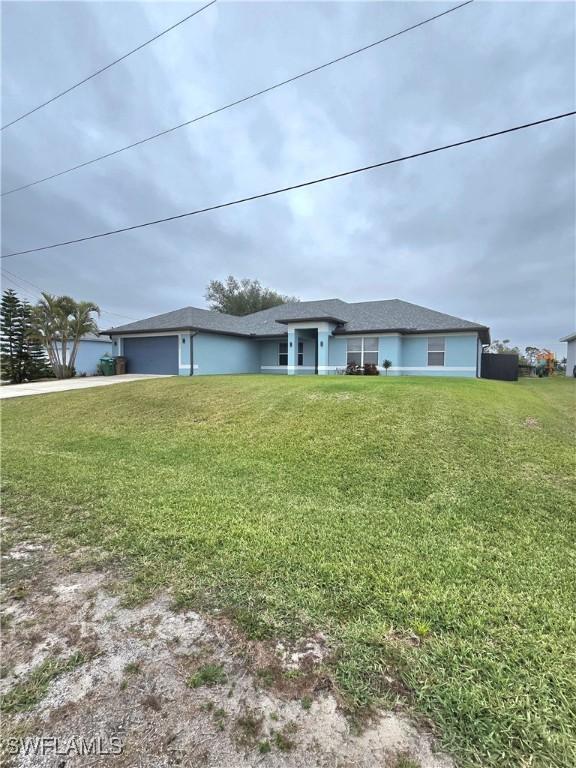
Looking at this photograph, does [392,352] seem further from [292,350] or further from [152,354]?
[152,354]

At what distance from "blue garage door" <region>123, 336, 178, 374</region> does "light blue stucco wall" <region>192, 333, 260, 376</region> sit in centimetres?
129

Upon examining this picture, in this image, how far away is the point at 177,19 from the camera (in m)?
7.24

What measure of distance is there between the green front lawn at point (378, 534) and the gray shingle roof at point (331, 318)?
11.4m

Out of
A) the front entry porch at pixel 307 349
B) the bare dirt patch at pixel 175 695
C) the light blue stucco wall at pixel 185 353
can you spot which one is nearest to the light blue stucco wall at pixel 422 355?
the front entry porch at pixel 307 349

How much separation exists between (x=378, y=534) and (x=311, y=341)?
19.2 metres

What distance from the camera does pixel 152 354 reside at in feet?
71.1

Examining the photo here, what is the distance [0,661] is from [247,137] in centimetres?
1292

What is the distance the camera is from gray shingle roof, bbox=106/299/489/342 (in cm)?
1905

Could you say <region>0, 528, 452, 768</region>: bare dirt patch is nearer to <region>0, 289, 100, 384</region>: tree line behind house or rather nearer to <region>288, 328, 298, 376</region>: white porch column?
<region>288, 328, 298, 376</region>: white porch column

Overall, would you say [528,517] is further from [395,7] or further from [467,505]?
[395,7]

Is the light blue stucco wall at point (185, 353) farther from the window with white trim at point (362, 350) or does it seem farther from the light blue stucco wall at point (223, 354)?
the window with white trim at point (362, 350)

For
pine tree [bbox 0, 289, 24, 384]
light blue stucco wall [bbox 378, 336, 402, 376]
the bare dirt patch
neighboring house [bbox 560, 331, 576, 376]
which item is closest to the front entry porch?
light blue stucco wall [bbox 378, 336, 402, 376]

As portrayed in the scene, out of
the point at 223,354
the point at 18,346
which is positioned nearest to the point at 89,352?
the point at 18,346

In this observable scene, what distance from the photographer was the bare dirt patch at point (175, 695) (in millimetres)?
1533
